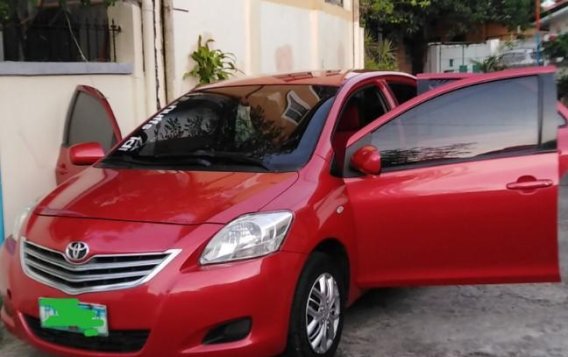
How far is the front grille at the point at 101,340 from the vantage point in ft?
10.9

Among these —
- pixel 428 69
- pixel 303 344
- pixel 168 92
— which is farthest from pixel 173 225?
pixel 428 69

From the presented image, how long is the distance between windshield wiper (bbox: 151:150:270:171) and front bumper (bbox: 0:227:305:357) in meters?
0.77

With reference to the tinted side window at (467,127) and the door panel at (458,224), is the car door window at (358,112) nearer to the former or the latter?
the tinted side window at (467,127)

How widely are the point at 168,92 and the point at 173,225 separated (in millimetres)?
5043

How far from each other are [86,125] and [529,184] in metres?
3.71

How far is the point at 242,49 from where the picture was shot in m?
10.0

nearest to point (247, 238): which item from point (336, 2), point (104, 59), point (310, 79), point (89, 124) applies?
point (310, 79)

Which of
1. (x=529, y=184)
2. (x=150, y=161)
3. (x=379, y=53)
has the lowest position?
(x=529, y=184)

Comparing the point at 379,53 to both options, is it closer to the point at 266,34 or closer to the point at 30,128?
the point at 266,34

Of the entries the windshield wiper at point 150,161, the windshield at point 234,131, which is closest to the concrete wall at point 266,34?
the windshield at point 234,131

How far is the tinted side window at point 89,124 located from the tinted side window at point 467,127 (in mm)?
2467

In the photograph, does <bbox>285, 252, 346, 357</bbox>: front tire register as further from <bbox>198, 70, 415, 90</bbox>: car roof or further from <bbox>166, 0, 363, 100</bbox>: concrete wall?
<bbox>166, 0, 363, 100</bbox>: concrete wall

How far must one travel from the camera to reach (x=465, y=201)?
13.6 ft

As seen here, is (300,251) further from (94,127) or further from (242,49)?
(242,49)
